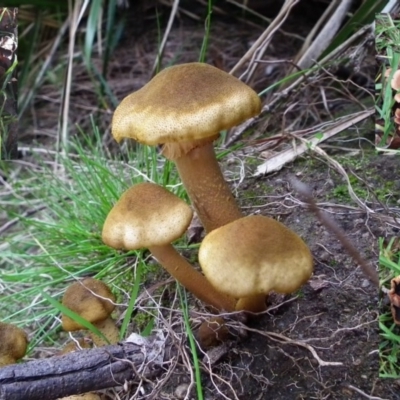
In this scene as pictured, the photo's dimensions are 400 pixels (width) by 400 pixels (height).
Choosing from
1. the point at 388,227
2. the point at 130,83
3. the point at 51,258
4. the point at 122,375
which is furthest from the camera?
the point at 130,83

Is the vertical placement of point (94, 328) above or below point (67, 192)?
above

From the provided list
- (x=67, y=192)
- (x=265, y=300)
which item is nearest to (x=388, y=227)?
(x=265, y=300)

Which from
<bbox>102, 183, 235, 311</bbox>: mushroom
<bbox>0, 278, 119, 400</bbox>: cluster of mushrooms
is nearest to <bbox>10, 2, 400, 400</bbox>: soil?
<bbox>0, 278, 119, 400</bbox>: cluster of mushrooms

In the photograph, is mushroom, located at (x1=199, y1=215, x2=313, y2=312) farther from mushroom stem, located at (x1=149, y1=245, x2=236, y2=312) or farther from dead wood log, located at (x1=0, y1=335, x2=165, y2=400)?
dead wood log, located at (x1=0, y1=335, x2=165, y2=400)

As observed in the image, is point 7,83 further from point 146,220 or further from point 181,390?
point 181,390

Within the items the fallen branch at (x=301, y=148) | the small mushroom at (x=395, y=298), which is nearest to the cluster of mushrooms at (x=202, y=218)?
the small mushroom at (x=395, y=298)

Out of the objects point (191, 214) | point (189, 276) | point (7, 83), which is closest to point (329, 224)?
point (191, 214)

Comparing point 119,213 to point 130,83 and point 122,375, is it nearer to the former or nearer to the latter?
point 122,375
